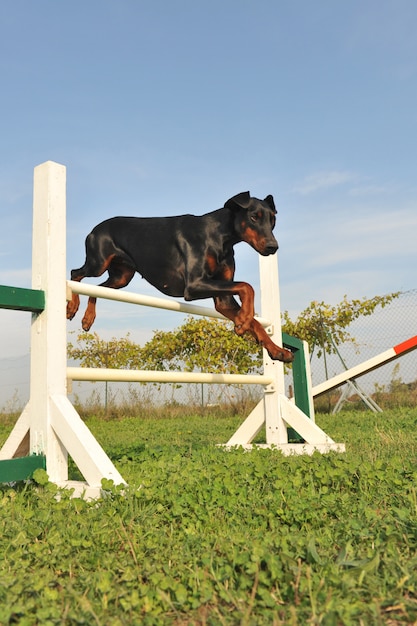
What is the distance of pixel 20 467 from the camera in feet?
7.82

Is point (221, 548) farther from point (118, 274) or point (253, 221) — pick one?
point (118, 274)

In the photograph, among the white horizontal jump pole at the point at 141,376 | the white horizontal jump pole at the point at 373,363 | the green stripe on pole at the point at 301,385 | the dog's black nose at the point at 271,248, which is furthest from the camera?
the white horizontal jump pole at the point at 373,363

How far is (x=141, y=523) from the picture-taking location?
6.12ft

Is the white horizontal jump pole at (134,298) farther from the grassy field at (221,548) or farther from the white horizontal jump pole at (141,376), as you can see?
the grassy field at (221,548)

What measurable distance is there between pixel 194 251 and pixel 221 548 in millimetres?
2026

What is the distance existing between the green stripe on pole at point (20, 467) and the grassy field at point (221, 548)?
0.07 metres

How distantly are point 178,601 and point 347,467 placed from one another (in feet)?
4.42

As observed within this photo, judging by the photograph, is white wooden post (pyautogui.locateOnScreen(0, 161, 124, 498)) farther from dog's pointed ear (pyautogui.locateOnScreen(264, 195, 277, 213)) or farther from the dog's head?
dog's pointed ear (pyautogui.locateOnScreen(264, 195, 277, 213))

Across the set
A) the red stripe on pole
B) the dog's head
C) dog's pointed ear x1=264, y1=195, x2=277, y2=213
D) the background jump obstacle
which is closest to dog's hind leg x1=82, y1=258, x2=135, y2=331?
the background jump obstacle

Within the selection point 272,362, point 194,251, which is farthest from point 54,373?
point 272,362

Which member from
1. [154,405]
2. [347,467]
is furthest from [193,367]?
[347,467]

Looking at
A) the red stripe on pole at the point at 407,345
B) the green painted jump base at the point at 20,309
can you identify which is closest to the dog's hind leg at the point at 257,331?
the green painted jump base at the point at 20,309

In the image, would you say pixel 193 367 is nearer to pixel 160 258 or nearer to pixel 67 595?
pixel 160 258

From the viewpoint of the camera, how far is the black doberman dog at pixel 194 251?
3.15 metres
